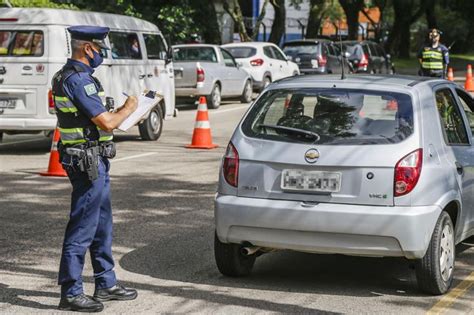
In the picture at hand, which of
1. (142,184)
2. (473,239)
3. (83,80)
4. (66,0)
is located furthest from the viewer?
(66,0)

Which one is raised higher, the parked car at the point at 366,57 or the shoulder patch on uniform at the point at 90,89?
the shoulder patch on uniform at the point at 90,89

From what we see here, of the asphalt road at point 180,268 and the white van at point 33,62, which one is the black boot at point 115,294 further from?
the white van at point 33,62

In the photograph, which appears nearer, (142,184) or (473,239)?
(473,239)

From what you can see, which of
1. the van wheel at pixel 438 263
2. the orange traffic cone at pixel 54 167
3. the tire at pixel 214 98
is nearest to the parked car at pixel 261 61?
the tire at pixel 214 98

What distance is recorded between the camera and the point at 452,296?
6668mm

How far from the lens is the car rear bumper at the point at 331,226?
249 inches

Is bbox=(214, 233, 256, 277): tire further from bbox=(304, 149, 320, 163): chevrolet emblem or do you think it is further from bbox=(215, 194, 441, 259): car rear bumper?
bbox=(304, 149, 320, 163): chevrolet emblem

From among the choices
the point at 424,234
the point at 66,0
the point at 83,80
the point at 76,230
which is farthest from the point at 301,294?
the point at 66,0

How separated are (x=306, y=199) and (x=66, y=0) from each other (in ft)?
83.8

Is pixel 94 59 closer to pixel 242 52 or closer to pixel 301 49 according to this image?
pixel 242 52

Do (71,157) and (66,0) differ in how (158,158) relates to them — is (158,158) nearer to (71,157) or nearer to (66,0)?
(71,157)

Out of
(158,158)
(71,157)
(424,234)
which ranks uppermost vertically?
(71,157)

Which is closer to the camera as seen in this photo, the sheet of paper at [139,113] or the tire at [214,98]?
the sheet of paper at [139,113]

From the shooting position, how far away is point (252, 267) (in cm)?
739
